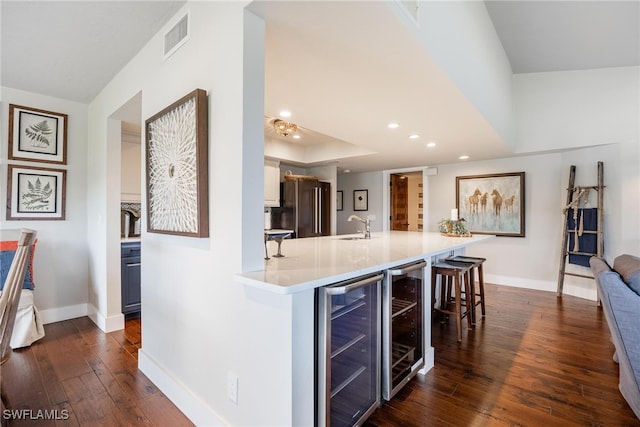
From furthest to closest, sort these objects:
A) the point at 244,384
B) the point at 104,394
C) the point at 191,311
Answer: the point at 104,394 → the point at 191,311 → the point at 244,384

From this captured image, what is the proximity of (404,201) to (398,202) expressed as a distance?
1.33 feet

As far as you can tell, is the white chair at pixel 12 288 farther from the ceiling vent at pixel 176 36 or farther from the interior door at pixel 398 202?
the interior door at pixel 398 202

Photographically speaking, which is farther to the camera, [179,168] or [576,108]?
[576,108]

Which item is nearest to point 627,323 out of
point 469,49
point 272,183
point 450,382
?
point 450,382

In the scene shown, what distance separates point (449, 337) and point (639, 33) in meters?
3.78

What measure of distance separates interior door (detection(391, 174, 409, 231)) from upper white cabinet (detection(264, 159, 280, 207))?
8.41 feet

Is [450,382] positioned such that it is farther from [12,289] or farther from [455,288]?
[12,289]

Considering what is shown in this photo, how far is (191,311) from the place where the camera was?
1.74 m

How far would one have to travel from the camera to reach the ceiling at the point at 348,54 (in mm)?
1559

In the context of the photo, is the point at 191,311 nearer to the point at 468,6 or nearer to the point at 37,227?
the point at 37,227

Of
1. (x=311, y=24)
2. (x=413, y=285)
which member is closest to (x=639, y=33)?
(x=413, y=285)

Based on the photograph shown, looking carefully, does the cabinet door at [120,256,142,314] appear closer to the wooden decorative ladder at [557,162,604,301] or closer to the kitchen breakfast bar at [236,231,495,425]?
the kitchen breakfast bar at [236,231,495,425]

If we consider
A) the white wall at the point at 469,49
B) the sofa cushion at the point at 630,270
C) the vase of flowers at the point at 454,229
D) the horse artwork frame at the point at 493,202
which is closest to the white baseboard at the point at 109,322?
the white wall at the point at 469,49

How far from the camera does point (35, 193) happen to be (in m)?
2.99
